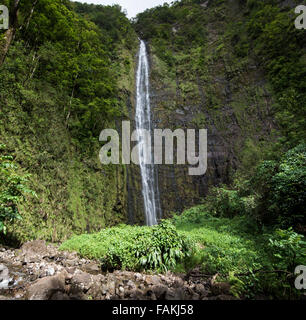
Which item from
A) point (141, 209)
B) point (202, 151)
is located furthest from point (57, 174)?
point (202, 151)

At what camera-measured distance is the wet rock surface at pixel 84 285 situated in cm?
271

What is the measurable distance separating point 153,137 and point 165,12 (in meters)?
26.3

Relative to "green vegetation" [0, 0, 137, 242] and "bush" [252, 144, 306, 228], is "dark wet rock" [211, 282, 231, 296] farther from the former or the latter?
"green vegetation" [0, 0, 137, 242]

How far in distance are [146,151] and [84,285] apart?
1371cm

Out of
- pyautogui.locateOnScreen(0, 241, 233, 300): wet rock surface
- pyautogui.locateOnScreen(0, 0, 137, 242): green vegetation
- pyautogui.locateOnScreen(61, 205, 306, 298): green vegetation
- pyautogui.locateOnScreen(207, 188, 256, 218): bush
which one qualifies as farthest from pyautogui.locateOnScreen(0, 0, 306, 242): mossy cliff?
pyautogui.locateOnScreen(61, 205, 306, 298): green vegetation

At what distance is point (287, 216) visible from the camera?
480 cm

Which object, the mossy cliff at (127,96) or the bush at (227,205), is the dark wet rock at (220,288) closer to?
the mossy cliff at (127,96)

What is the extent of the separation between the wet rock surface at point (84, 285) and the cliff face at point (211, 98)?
11021 millimetres

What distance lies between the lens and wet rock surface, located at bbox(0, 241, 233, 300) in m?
2.71

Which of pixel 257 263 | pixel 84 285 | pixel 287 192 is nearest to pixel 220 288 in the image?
pixel 257 263

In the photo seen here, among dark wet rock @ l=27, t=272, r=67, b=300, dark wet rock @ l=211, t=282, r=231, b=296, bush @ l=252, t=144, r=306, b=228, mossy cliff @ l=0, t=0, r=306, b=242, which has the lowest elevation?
dark wet rock @ l=211, t=282, r=231, b=296

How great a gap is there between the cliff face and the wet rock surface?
11021 mm

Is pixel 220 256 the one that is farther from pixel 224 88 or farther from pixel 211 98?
pixel 224 88

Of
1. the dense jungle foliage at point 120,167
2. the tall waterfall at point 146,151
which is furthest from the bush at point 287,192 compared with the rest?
the tall waterfall at point 146,151
